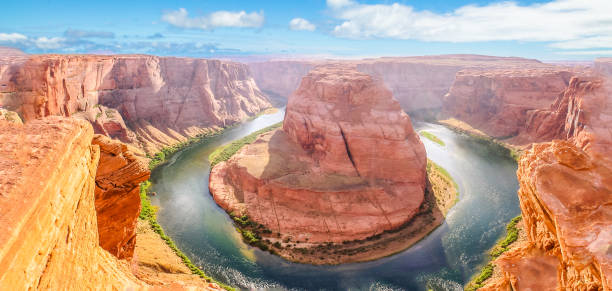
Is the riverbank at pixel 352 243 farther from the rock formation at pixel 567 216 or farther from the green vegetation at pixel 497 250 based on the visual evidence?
the rock formation at pixel 567 216

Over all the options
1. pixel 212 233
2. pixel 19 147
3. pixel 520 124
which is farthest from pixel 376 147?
pixel 520 124

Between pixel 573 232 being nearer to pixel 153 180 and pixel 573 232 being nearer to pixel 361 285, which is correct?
pixel 361 285

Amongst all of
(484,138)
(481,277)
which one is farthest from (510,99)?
(481,277)

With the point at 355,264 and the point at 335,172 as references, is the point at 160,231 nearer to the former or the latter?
the point at 355,264

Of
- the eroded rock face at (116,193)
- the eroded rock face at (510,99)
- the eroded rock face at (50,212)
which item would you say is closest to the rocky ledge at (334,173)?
the eroded rock face at (116,193)

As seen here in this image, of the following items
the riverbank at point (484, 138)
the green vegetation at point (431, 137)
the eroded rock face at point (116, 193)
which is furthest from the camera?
the green vegetation at point (431, 137)

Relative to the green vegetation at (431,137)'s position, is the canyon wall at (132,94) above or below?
above

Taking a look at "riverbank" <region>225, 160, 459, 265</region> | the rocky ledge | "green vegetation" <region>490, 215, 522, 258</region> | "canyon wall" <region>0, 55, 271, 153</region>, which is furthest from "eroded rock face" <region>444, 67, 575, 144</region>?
"canyon wall" <region>0, 55, 271, 153</region>
